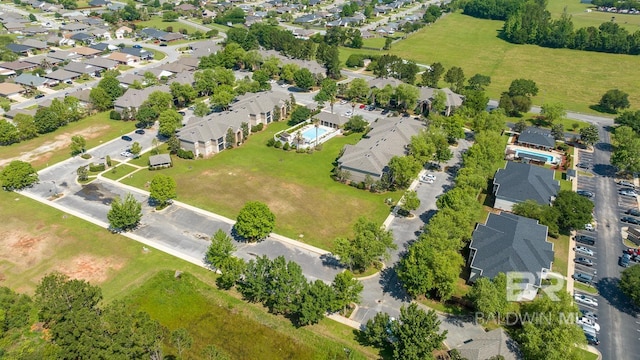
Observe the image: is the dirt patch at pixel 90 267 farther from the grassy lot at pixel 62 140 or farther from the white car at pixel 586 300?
the white car at pixel 586 300

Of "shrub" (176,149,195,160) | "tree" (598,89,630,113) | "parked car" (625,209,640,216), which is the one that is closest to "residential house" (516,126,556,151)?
"parked car" (625,209,640,216)

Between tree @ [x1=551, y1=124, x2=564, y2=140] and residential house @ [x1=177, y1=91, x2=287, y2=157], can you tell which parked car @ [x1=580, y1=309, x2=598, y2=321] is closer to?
tree @ [x1=551, y1=124, x2=564, y2=140]

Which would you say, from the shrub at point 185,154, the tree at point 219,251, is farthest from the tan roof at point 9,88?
the tree at point 219,251

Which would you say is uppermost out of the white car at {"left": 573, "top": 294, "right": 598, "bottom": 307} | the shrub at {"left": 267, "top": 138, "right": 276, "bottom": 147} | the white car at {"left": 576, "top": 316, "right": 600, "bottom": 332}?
the shrub at {"left": 267, "top": 138, "right": 276, "bottom": 147}

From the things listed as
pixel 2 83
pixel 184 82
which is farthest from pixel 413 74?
pixel 2 83

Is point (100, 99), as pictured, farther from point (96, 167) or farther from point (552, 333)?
point (552, 333)
